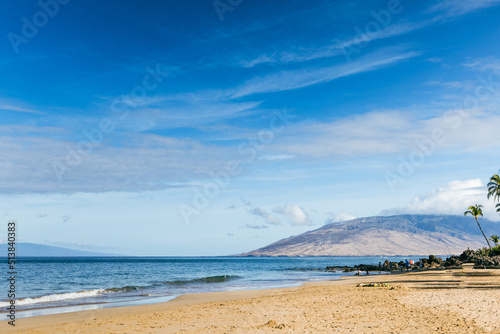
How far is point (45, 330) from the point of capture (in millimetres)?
15922

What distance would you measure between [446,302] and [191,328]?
13.2m

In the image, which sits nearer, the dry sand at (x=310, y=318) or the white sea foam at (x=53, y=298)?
the dry sand at (x=310, y=318)

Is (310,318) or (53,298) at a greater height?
(53,298)

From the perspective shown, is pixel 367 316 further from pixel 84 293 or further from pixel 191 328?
pixel 84 293

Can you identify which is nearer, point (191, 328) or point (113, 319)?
point (191, 328)

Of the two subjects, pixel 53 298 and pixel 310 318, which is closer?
pixel 310 318

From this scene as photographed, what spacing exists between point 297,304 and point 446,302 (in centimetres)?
773

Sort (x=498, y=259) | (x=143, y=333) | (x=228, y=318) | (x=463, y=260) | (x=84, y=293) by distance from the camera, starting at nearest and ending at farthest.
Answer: (x=143, y=333) < (x=228, y=318) < (x=84, y=293) < (x=498, y=259) < (x=463, y=260)

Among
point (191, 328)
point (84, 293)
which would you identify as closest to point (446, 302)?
point (191, 328)

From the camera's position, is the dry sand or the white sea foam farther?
the white sea foam

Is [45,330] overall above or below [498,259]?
below

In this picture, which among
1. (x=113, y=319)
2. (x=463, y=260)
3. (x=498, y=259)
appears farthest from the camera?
(x=463, y=260)

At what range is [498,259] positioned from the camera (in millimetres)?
44312

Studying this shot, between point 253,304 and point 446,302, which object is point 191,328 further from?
point 446,302
